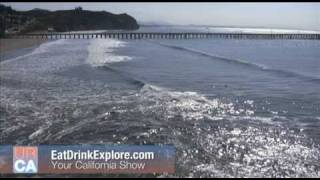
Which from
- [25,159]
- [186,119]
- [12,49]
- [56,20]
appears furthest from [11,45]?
[56,20]

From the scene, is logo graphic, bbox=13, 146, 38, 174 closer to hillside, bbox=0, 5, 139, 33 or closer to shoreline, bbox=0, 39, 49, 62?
shoreline, bbox=0, 39, 49, 62

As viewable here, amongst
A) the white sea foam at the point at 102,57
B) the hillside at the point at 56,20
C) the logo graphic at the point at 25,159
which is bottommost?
the white sea foam at the point at 102,57

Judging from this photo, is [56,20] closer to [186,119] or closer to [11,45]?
[11,45]

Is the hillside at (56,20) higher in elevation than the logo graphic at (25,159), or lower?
higher

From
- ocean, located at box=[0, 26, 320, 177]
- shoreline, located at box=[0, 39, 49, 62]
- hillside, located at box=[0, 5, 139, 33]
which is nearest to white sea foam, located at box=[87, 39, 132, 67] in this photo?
shoreline, located at box=[0, 39, 49, 62]

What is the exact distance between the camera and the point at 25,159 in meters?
7.41

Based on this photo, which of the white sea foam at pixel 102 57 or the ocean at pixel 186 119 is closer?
the ocean at pixel 186 119

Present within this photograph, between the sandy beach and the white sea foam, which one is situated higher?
the sandy beach

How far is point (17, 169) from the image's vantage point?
7.54 metres

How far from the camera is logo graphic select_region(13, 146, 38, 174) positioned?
24.2 feet

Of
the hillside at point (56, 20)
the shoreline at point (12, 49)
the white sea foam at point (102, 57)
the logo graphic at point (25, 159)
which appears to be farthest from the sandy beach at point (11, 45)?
the logo graphic at point (25, 159)

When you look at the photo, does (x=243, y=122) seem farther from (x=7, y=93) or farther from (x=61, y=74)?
(x=61, y=74)

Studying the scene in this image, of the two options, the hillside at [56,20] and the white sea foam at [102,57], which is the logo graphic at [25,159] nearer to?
the white sea foam at [102,57]

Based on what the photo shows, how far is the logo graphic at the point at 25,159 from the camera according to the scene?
7377 millimetres
